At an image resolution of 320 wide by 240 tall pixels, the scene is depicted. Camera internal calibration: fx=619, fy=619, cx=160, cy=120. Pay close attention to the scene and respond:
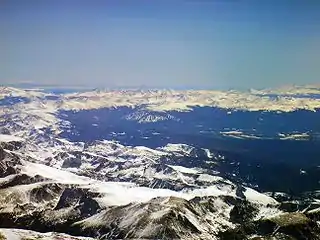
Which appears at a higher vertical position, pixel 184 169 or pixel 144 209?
pixel 144 209

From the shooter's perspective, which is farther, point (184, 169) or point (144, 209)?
point (184, 169)

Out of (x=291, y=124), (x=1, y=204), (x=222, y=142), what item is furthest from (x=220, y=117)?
(x=1, y=204)

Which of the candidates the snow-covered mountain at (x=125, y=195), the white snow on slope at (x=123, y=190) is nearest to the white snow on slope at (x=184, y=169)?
the snow-covered mountain at (x=125, y=195)

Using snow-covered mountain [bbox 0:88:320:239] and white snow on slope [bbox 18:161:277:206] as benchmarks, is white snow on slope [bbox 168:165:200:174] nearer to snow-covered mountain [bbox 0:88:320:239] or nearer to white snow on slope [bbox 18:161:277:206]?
snow-covered mountain [bbox 0:88:320:239]

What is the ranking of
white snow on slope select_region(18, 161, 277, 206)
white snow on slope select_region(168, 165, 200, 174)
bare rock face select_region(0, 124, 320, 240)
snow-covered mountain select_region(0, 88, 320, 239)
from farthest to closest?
white snow on slope select_region(168, 165, 200, 174)
white snow on slope select_region(18, 161, 277, 206)
snow-covered mountain select_region(0, 88, 320, 239)
bare rock face select_region(0, 124, 320, 240)

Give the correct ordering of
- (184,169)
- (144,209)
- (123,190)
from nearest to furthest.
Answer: (144,209) < (123,190) < (184,169)

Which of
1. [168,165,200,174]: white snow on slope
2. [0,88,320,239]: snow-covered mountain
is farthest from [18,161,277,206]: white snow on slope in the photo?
[168,165,200,174]: white snow on slope

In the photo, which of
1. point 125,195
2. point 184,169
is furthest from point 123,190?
point 184,169

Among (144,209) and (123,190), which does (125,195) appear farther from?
(144,209)

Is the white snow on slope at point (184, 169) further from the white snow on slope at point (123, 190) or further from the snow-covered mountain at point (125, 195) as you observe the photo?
the white snow on slope at point (123, 190)

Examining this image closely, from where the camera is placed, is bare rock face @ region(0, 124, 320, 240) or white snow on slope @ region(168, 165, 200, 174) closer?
bare rock face @ region(0, 124, 320, 240)
